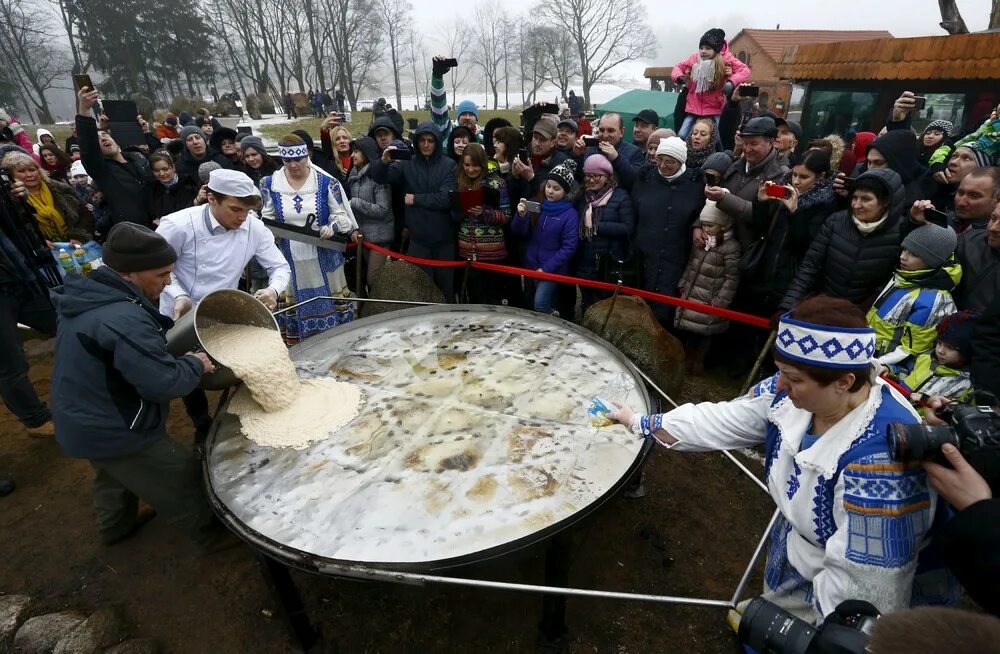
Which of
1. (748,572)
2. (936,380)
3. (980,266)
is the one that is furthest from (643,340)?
(748,572)

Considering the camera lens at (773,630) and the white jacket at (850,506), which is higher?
the white jacket at (850,506)

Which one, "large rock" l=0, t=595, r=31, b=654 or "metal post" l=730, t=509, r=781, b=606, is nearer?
"metal post" l=730, t=509, r=781, b=606

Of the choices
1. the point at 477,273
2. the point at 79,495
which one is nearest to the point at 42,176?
the point at 79,495

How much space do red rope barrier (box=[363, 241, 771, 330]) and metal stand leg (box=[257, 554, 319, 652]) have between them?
3.08 m

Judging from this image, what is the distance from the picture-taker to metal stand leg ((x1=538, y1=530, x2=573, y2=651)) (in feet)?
7.61

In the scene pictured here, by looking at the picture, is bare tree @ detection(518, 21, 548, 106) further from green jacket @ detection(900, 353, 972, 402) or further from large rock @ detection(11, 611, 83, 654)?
large rock @ detection(11, 611, 83, 654)

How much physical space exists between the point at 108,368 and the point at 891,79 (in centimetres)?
1248

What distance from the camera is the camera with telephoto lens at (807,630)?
129cm

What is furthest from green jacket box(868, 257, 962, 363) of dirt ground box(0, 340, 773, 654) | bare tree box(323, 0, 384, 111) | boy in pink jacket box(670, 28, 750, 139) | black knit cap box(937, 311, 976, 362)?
bare tree box(323, 0, 384, 111)

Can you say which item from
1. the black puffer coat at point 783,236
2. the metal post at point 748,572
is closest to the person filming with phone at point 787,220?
the black puffer coat at point 783,236

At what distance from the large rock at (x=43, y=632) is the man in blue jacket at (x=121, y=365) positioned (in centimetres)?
76

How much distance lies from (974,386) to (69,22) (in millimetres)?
43888

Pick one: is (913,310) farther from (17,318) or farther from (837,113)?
(837,113)

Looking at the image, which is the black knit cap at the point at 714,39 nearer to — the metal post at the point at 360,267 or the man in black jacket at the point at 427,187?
the man in black jacket at the point at 427,187
